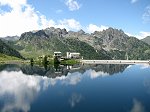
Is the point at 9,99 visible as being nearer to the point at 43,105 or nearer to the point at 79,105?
the point at 43,105

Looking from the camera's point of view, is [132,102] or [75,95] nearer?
[132,102]

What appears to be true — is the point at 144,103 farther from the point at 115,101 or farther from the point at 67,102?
the point at 67,102

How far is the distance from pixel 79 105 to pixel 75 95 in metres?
22.1

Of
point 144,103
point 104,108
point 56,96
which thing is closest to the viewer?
point 104,108

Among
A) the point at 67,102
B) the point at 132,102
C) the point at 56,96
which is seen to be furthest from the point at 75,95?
the point at 132,102

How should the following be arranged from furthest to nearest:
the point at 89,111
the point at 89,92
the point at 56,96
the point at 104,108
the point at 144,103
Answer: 1. the point at 89,92
2. the point at 56,96
3. the point at 144,103
4. the point at 104,108
5. the point at 89,111

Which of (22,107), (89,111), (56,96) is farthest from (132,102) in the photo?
(22,107)

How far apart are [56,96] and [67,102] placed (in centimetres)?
1464

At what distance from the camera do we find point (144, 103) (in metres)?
97.9

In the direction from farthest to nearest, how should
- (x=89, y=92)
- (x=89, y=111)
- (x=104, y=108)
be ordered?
(x=89, y=92)
(x=104, y=108)
(x=89, y=111)

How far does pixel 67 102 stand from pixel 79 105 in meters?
7.58

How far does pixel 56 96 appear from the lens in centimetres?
11212

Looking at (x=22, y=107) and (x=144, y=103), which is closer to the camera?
(x=22, y=107)

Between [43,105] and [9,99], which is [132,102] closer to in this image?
[43,105]
